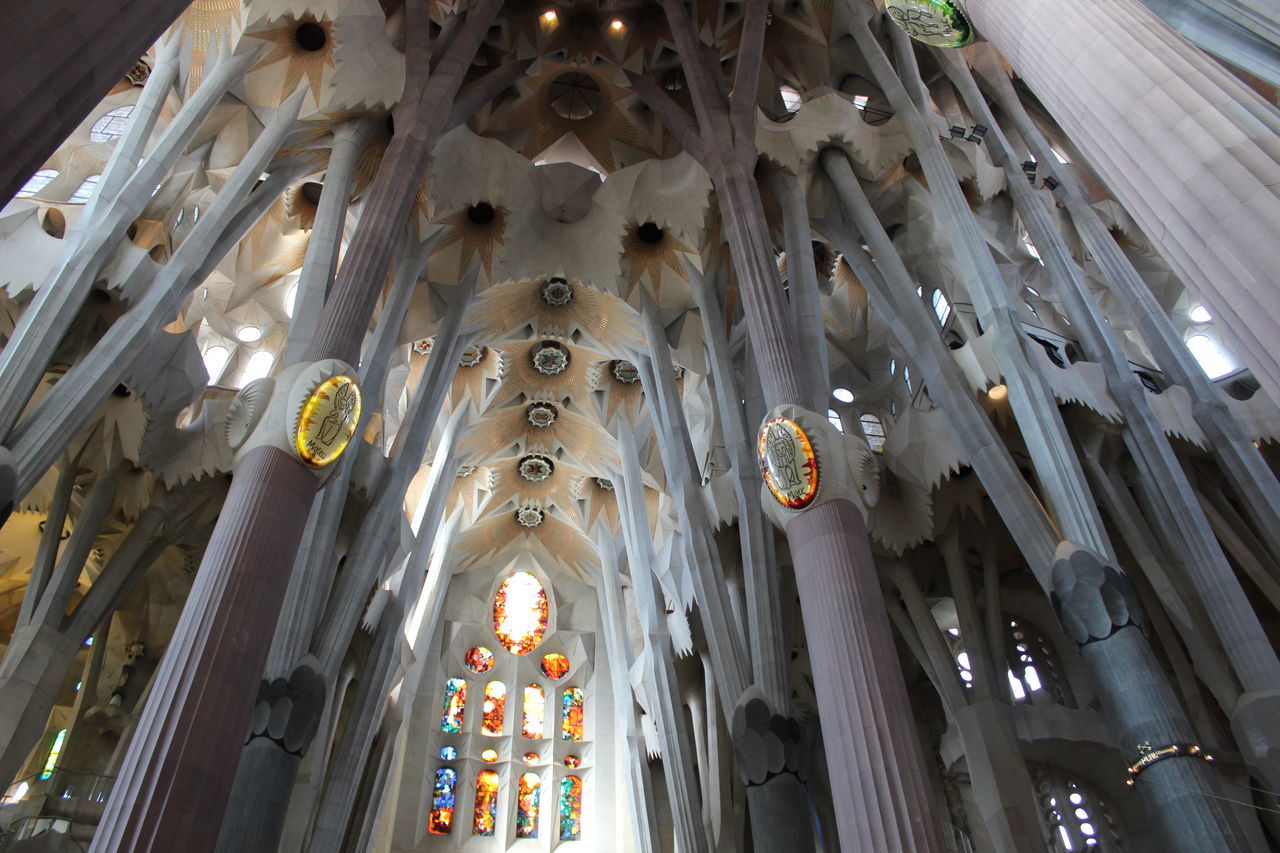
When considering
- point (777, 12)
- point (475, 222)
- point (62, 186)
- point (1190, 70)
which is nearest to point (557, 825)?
point (475, 222)

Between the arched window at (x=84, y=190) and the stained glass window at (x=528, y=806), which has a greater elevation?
the arched window at (x=84, y=190)

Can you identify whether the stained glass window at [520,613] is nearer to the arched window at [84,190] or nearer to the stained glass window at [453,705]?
the stained glass window at [453,705]

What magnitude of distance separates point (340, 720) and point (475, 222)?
354 inches

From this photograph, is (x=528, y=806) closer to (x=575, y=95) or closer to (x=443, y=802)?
(x=443, y=802)

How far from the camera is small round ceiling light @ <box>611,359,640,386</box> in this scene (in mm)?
20875

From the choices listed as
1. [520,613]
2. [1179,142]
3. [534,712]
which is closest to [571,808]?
[534,712]

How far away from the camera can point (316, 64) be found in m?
13.5

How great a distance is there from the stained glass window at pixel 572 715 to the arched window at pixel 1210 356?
1506 centimetres

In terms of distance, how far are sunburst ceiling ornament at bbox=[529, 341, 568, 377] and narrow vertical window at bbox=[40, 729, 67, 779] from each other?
1105 cm

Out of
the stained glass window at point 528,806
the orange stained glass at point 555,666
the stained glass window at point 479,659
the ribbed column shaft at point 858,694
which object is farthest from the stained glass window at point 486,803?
the ribbed column shaft at point 858,694

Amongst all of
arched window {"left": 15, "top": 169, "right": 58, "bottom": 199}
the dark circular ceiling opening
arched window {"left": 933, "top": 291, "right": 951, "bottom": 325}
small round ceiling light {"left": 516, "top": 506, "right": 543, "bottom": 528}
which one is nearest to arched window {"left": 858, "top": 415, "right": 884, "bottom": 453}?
arched window {"left": 933, "top": 291, "right": 951, "bottom": 325}

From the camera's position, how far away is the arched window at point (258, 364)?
17.3 metres

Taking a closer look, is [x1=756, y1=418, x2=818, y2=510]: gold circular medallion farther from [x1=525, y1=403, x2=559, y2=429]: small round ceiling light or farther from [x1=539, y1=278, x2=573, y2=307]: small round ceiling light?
[x1=525, y1=403, x2=559, y2=429]: small round ceiling light

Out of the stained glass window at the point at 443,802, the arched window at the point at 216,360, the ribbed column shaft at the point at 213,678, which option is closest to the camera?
the ribbed column shaft at the point at 213,678
